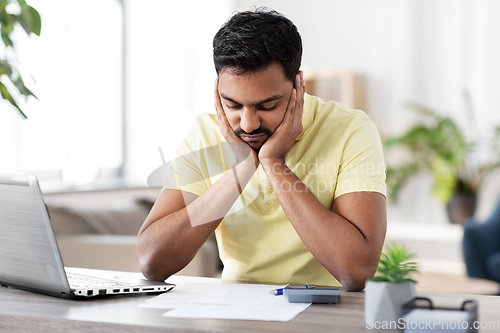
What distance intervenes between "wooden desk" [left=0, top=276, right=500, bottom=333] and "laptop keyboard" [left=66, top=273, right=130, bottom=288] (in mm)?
56

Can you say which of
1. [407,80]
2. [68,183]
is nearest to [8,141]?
[68,183]

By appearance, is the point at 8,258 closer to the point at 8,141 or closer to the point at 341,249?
the point at 341,249

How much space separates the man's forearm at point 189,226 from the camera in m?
1.29

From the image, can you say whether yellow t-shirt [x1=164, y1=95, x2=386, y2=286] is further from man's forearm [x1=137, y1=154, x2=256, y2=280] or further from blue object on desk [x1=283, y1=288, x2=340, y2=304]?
blue object on desk [x1=283, y1=288, x2=340, y2=304]

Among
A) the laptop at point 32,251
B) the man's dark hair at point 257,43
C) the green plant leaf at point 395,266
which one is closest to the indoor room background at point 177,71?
the man's dark hair at point 257,43

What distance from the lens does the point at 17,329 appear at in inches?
34.6

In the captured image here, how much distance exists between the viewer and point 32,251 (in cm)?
99

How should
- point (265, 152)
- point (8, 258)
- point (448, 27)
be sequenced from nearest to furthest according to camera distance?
point (8, 258) → point (265, 152) → point (448, 27)

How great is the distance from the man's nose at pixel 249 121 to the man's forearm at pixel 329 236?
14cm

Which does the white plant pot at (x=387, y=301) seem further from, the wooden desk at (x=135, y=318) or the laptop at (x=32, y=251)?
the laptop at (x=32, y=251)

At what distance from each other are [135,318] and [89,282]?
298 mm

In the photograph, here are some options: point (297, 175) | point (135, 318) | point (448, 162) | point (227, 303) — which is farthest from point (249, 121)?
point (448, 162)

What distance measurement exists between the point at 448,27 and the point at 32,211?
181 inches

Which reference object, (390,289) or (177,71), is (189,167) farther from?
(177,71)
